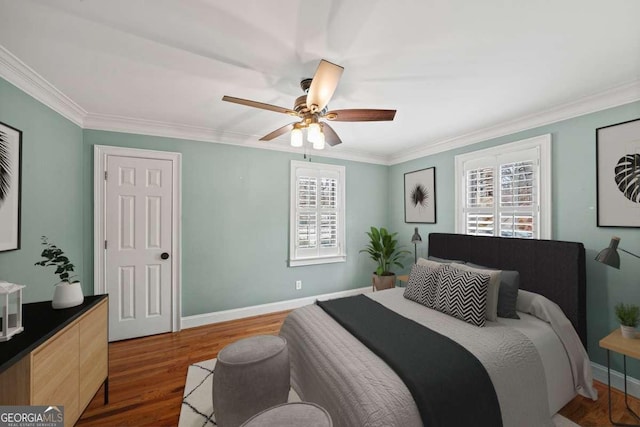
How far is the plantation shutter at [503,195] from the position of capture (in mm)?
2691

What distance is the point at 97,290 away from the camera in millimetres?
2785

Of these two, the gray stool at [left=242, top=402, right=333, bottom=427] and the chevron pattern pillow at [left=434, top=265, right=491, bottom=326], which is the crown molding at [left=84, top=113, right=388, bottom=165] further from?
the gray stool at [left=242, top=402, right=333, bottom=427]

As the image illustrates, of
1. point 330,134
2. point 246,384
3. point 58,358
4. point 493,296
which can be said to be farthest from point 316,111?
point 58,358

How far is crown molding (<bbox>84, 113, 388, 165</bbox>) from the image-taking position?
2783 millimetres

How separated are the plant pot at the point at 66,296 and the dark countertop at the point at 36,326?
0.10ft

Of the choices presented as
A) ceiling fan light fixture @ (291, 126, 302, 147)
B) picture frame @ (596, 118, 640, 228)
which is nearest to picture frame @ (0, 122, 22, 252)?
ceiling fan light fixture @ (291, 126, 302, 147)

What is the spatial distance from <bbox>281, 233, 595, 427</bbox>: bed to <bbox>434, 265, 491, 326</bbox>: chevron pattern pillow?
0.07 metres

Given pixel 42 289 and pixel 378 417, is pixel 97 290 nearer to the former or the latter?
pixel 42 289

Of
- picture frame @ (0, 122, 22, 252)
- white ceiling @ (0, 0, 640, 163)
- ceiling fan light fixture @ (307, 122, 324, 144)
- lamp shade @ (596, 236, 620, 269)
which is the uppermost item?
white ceiling @ (0, 0, 640, 163)

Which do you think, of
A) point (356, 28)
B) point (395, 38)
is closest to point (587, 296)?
point (395, 38)

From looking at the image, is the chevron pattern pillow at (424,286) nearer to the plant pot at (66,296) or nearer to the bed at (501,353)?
the bed at (501,353)

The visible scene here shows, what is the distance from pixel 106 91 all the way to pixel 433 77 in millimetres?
2787

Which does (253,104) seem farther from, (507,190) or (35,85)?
(507,190)

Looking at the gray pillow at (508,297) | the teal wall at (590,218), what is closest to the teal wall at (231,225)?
the gray pillow at (508,297)
